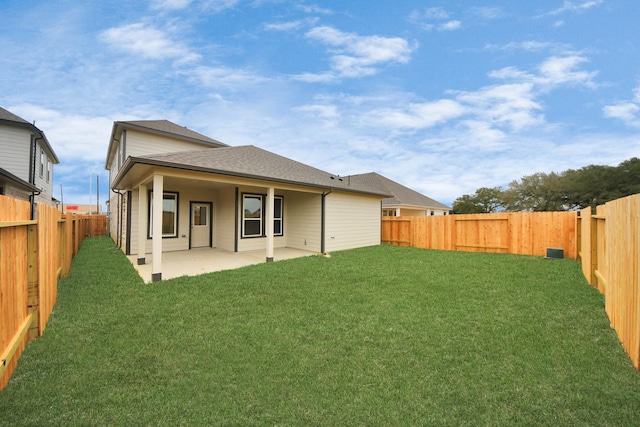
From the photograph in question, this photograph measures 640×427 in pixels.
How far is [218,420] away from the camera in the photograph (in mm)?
2268

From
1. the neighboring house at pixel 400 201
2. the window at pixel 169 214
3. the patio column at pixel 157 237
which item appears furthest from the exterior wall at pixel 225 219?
the neighboring house at pixel 400 201

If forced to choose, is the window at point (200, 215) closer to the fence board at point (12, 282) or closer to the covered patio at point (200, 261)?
the covered patio at point (200, 261)

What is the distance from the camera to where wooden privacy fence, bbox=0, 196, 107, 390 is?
275 centimetres

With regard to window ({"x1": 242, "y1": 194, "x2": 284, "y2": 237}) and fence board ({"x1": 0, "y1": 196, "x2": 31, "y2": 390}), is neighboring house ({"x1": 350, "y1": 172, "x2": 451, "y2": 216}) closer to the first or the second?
window ({"x1": 242, "y1": 194, "x2": 284, "y2": 237})

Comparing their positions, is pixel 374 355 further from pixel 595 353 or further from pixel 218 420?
pixel 595 353

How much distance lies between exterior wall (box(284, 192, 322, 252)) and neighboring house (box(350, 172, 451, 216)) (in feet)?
39.3

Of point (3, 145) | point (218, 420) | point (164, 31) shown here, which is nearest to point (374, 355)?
point (218, 420)

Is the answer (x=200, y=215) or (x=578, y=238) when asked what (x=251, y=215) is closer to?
(x=200, y=215)

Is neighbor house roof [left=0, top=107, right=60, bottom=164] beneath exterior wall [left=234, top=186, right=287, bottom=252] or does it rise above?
above

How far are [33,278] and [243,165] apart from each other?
672 cm

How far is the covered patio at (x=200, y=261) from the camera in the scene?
7766 millimetres

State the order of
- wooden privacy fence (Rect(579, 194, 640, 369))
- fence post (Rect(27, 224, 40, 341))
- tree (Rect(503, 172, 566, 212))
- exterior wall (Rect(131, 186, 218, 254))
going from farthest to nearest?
tree (Rect(503, 172, 566, 212)), exterior wall (Rect(131, 186, 218, 254)), fence post (Rect(27, 224, 40, 341)), wooden privacy fence (Rect(579, 194, 640, 369))

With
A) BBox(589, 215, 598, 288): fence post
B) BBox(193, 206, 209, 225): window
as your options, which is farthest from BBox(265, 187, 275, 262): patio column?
BBox(589, 215, 598, 288): fence post

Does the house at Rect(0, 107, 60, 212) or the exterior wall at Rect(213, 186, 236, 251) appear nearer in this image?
the exterior wall at Rect(213, 186, 236, 251)
